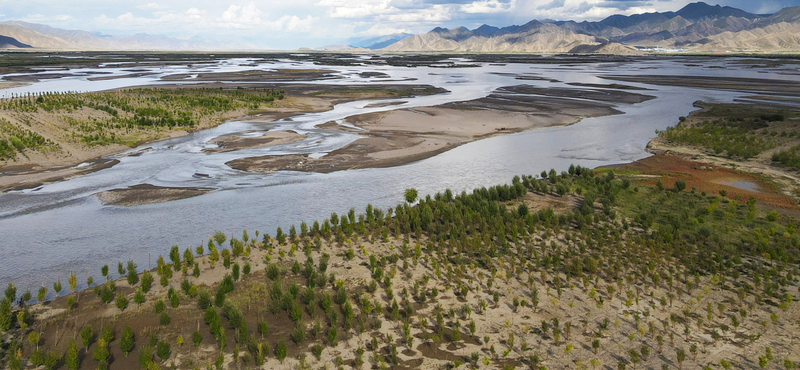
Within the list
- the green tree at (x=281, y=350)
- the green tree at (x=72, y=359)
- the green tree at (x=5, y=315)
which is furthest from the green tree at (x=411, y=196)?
the green tree at (x=5, y=315)

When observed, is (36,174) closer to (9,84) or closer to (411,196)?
(411,196)

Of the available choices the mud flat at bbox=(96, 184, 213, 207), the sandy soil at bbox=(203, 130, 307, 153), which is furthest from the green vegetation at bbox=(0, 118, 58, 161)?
the mud flat at bbox=(96, 184, 213, 207)

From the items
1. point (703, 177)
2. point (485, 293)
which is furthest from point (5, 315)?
point (703, 177)

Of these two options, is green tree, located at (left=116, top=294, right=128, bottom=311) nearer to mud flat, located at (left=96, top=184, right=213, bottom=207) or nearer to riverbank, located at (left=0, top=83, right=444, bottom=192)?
mud flat, located at (left=96, top=184, right=213, bottom=207)

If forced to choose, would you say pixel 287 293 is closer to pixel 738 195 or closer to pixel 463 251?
pixel 463 251

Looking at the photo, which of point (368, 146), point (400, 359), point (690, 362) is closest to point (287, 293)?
point (400, 359)

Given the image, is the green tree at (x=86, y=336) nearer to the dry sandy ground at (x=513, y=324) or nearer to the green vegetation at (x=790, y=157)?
the dry sandy ground at (x=513, y=324)
